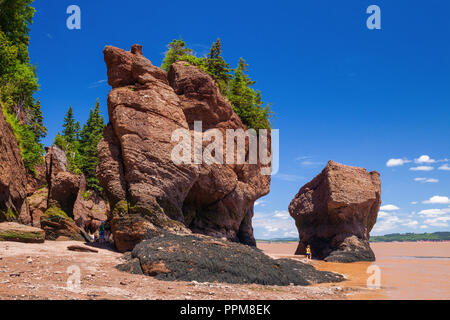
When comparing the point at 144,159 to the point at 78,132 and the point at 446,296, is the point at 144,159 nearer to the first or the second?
the point at 446,296

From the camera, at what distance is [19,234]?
13133mm

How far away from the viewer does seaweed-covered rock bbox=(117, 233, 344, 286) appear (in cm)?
1030

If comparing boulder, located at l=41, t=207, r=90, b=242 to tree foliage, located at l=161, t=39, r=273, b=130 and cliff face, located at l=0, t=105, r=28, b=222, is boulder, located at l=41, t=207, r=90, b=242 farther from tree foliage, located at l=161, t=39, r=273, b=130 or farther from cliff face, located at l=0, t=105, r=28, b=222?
tree foliage, located at l=161, t=39, r=273, b=130

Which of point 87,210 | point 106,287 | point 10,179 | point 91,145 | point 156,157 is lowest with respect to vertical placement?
point 106,287

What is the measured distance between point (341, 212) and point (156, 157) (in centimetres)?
1823

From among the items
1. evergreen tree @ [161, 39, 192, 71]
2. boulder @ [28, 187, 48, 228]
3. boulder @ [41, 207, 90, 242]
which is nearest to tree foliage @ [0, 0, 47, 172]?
boulder @ [28, 187, 48, 228]

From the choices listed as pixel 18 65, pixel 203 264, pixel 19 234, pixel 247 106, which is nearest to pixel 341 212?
pixel 247 106

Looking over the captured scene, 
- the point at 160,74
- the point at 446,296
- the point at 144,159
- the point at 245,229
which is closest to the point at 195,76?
the point at 160,74

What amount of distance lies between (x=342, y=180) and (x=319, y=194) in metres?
2.99

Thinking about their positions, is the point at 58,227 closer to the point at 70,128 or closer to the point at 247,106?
the point at 247,106

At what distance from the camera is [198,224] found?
860 inches

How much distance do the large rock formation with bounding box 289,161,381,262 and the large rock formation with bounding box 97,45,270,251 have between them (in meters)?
9.68

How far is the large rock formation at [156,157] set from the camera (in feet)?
50.5

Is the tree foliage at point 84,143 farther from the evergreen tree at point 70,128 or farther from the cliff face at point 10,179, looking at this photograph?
the cliff face at point 10,179
